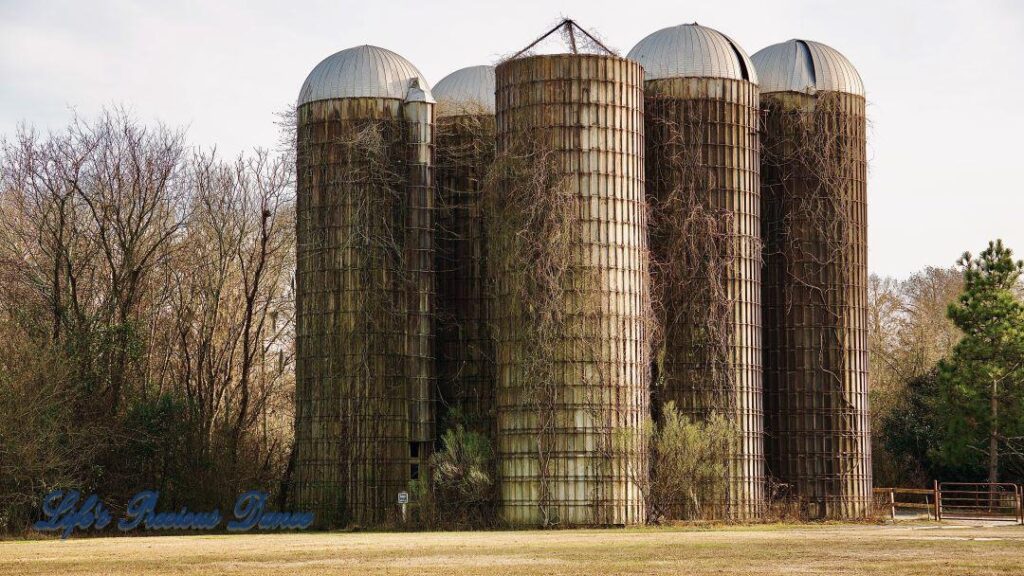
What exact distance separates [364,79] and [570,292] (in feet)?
38.5

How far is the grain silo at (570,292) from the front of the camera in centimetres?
4338

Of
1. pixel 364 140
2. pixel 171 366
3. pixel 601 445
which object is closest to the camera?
pixel 601 445

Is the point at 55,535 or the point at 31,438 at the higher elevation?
the point at 31,438

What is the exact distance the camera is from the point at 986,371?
55.8 meters

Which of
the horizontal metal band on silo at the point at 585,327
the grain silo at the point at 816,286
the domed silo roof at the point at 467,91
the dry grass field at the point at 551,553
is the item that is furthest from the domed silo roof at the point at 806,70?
the dry grass field at the point at 551,553

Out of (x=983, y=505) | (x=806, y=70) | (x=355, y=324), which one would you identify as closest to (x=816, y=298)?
(x=806, y=70)

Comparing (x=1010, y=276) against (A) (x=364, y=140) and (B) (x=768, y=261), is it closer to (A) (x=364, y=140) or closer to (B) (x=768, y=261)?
(B) (x=768, y=261)

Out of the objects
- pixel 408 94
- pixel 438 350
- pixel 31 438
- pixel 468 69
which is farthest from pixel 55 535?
pixel 468 69

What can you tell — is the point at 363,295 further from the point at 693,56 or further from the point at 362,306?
the point at 693,56

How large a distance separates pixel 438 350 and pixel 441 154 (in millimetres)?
6951

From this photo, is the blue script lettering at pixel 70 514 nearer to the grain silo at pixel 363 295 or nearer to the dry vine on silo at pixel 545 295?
the grain silo at pixel 363 295

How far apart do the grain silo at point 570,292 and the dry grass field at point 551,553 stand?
9.78 ft

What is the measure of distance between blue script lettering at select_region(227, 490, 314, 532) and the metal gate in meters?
20.2

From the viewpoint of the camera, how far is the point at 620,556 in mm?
30141
